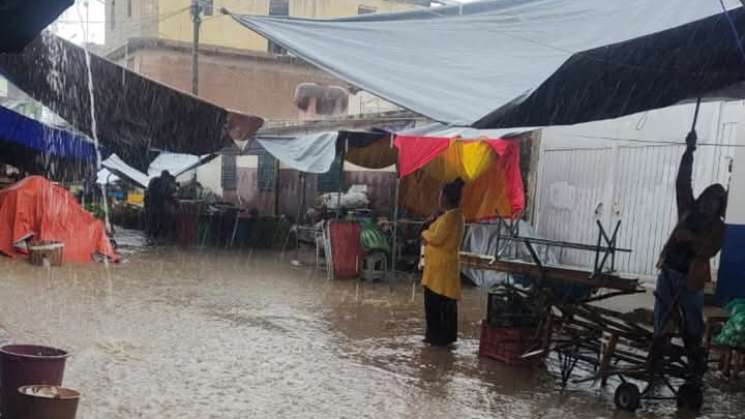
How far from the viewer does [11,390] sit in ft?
12.1

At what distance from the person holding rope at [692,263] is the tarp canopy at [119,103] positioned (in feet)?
20.6

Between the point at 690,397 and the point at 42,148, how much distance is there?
12.1 m

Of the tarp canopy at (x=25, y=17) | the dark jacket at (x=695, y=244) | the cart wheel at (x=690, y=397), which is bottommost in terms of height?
the cart wheel at (x=690, y=397)

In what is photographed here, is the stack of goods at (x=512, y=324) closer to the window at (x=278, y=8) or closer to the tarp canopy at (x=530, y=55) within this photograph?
the tarp canopy at (x=530, y=55)

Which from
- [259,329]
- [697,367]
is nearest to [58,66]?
[259,329]

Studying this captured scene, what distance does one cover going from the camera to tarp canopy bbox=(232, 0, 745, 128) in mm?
4340

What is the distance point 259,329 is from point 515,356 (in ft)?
9.22

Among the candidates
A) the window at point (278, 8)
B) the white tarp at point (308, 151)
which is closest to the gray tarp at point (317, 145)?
the white tarp at point (308, 151)

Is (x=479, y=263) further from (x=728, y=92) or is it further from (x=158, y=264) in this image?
(x=158, y=264)

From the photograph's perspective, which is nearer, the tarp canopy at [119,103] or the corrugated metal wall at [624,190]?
the tarp canopy at [119,103]

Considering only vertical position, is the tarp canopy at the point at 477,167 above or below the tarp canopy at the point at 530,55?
below

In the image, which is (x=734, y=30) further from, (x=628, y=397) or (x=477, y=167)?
(x=477, y=167)

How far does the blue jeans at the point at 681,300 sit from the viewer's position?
5.16m

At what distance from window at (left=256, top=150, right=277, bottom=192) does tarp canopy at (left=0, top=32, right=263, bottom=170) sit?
8067 mm
